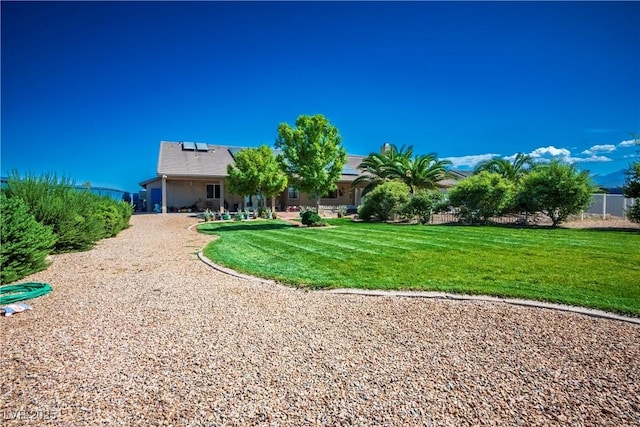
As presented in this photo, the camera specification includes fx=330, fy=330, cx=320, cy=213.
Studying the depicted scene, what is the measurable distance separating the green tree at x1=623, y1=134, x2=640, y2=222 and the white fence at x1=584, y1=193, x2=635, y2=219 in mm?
4786

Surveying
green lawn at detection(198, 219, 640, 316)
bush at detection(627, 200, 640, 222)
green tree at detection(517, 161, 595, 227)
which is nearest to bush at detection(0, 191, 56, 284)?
green lawn at detection(198, 219, 640, 316)

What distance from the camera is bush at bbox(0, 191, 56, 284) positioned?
6.00 meters

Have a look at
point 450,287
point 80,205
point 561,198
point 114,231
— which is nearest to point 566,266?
point 450,287

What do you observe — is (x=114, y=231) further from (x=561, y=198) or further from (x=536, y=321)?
(x=561, y=198)

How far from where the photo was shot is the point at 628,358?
345 cm

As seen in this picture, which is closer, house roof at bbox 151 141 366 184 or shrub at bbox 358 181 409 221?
shrub at bbox 358 181 409 221

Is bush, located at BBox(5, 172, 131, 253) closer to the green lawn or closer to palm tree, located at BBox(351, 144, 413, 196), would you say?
the green lawn

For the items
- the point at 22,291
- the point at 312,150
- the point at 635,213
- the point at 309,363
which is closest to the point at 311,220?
the point at 312,150

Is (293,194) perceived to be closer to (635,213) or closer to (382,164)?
(382,164)

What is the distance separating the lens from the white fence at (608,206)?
20.5 m

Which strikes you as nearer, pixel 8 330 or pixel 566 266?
pixel 8 330

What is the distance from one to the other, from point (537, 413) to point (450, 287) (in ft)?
10.6

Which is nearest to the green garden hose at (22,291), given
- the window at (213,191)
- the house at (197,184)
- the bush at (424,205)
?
the bush at (424,205)

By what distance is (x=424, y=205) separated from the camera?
18625 mm
